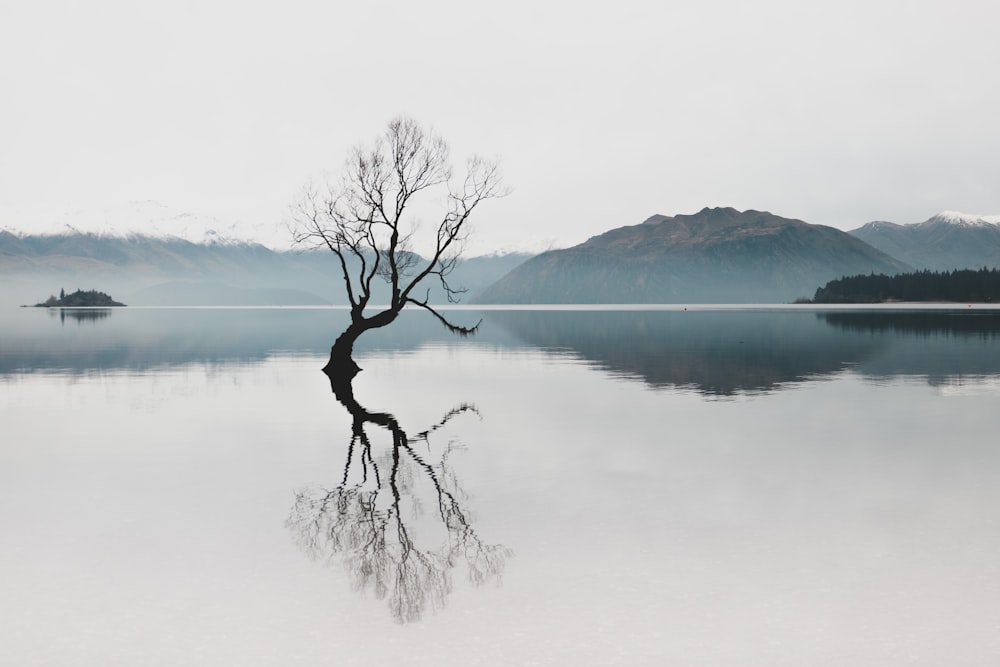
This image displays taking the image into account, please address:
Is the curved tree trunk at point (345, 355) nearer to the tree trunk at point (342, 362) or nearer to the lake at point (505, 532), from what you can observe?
the tree trunk at point (342, 362)

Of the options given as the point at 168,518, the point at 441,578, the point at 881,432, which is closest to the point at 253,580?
the point at 441,578

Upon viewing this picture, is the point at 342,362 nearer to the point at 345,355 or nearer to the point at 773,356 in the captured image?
the point at 345,355

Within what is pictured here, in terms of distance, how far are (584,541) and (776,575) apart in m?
3.14

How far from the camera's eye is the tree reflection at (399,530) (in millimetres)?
12367

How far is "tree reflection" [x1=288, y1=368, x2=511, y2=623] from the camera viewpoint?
12367 millimetres

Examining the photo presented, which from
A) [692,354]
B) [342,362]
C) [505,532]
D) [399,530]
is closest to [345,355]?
[342,362]

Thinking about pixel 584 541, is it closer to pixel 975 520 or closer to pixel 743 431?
pixel 975 520

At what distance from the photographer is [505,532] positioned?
1479 centimetres

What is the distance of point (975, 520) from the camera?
15281 millimetres

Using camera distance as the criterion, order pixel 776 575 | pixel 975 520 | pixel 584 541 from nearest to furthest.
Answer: pixel 776 575
pixel 584 541
pixel 975 520

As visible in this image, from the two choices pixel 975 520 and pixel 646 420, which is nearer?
pixel 975 520

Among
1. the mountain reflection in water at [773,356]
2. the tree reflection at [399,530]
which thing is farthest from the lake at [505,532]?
the mountain reflection in water at [773,356]

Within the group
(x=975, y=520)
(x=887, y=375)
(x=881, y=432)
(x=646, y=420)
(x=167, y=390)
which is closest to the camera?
(x=975, y=520)

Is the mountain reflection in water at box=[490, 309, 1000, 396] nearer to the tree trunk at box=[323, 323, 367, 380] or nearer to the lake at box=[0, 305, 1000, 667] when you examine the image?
the lake at box=[0, 305, 1000, 667]
